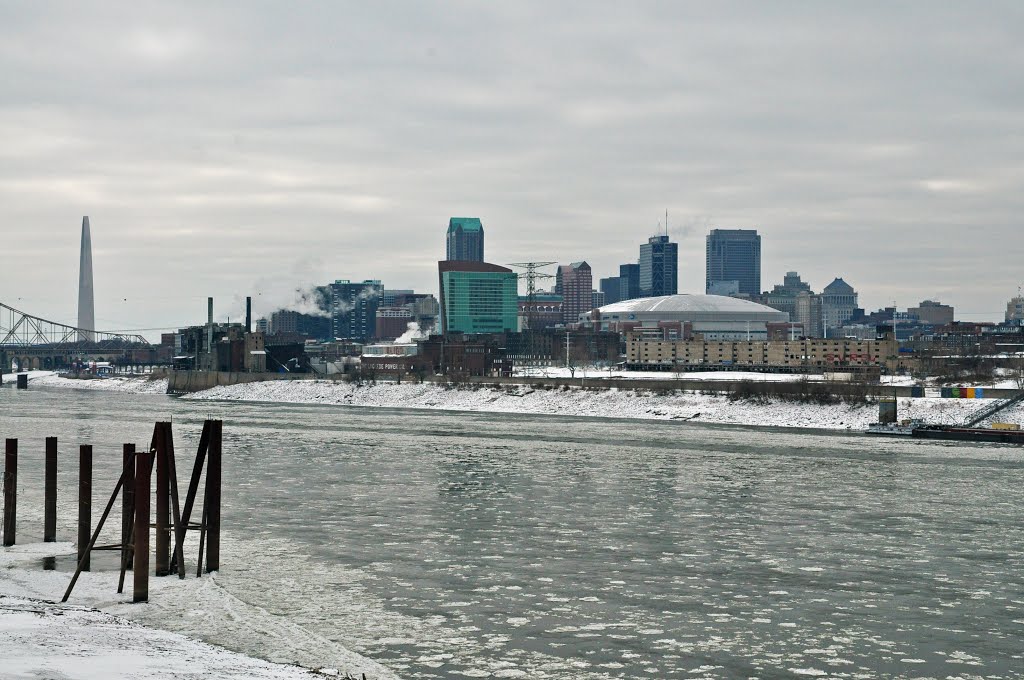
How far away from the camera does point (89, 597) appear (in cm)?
2708

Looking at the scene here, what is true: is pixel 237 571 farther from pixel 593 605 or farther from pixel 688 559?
pixel 688 559

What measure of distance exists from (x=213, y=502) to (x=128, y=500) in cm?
233

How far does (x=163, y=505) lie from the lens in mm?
28703

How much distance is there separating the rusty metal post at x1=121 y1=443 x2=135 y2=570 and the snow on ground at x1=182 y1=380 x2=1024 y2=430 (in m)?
79.4

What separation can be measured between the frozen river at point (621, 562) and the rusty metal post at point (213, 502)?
0.54 metres

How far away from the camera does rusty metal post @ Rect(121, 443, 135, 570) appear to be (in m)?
29.4

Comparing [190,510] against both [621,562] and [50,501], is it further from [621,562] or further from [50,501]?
[621,562]

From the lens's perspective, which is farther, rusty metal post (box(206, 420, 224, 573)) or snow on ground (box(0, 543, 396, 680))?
rusty metal post (box(206, 420, 224, 573))

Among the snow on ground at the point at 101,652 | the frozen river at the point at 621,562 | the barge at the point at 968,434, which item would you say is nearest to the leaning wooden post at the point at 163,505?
the frozen river at the point at 621,562

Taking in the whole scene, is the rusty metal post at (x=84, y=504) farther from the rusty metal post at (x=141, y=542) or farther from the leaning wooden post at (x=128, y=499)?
the rusty metal post at (x=141, y=542)

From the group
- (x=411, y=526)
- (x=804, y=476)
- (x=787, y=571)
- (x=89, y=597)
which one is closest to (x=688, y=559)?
(x=787, y=571)

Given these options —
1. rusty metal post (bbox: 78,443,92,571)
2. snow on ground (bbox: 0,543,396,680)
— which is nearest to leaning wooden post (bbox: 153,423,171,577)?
snow on ground (bbox: 0,543,396,680)

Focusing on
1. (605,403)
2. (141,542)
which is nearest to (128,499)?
(141,542)

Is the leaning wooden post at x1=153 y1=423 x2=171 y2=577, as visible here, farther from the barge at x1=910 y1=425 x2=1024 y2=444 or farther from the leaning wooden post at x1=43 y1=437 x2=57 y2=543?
the barge at x1=910 y1=425 x2=1024 y2=444
